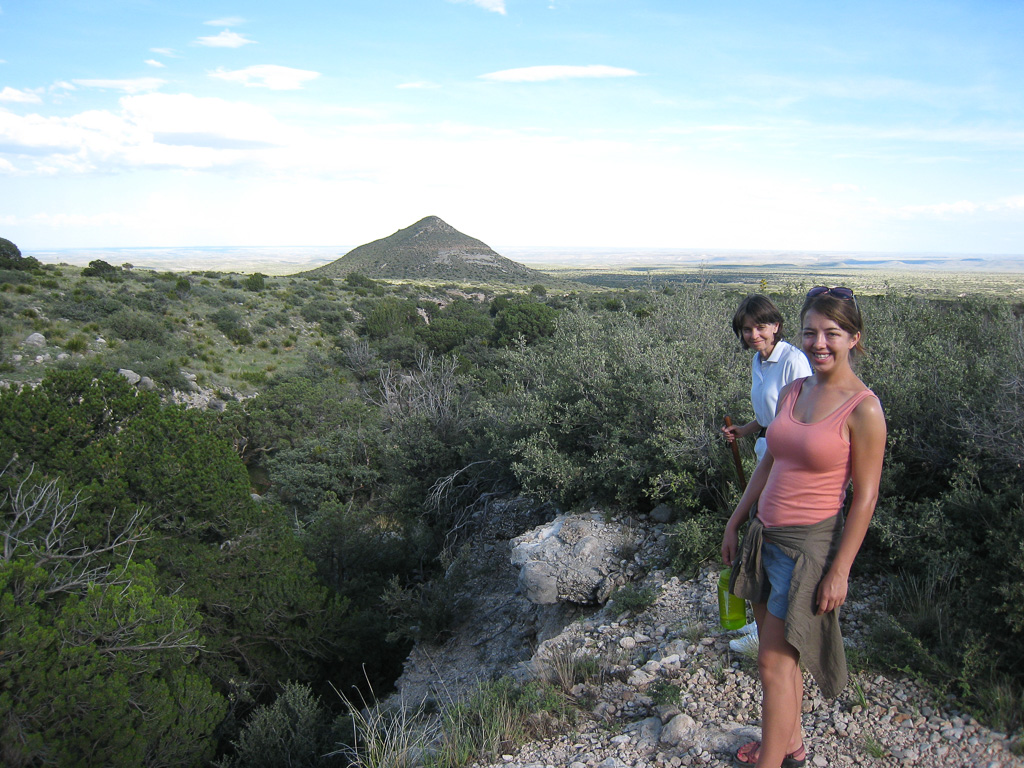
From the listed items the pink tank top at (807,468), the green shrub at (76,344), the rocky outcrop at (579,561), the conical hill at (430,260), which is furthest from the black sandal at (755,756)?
the conical hill at (430,260)

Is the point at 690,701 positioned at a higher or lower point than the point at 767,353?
lower

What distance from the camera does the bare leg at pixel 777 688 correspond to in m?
2.20

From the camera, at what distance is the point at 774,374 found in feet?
9.86

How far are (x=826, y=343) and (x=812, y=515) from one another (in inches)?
23.4

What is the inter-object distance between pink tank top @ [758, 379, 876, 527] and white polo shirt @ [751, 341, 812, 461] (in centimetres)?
84

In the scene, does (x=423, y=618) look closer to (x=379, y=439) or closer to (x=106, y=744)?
→ (x=106, y=744)

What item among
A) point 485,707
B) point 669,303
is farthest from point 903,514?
point 669,303

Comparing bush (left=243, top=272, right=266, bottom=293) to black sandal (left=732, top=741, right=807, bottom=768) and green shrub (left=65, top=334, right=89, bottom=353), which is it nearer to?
green shrub (left=65, top=334, right=89, bottom=353)

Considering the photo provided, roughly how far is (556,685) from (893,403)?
9.92ft

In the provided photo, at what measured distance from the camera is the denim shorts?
7.05 ft

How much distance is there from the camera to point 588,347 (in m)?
6.45

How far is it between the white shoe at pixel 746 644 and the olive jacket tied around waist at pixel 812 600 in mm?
984

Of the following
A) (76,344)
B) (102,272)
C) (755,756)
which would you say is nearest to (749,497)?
(755,756)

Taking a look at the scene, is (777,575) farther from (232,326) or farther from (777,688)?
(232,326)
